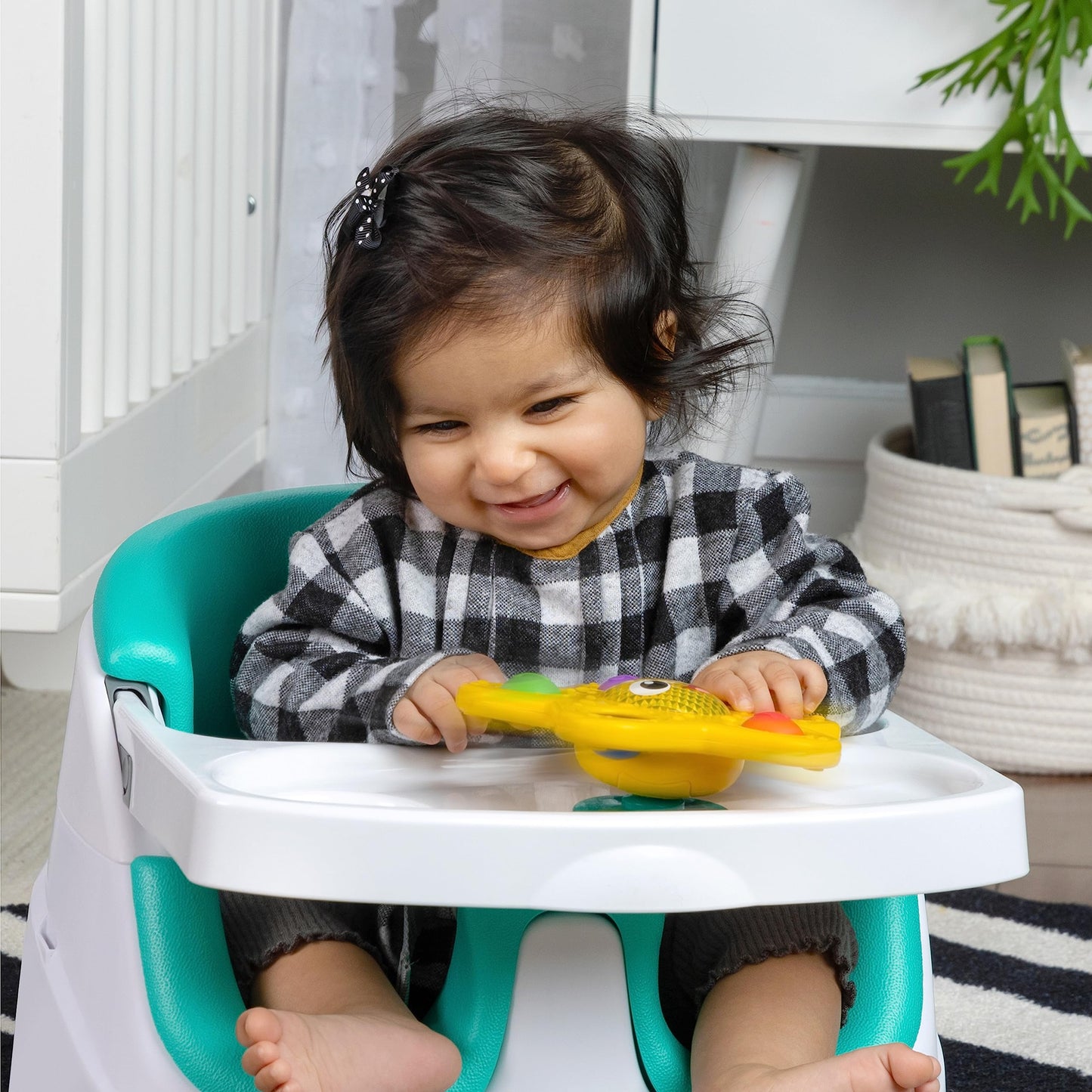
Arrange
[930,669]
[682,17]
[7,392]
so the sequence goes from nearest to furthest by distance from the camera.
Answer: [7,392] < [682,17] < [930,669]

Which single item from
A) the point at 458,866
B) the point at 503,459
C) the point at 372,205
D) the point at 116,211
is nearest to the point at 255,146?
the point at 116,211

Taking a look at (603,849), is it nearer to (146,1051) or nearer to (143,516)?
(146,1051)

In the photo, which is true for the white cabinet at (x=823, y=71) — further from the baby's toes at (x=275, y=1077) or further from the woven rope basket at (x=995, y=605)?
the baby's toes at (x=275, y=1077)

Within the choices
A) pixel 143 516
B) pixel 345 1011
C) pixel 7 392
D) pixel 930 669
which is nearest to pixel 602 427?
pixel 345 1011

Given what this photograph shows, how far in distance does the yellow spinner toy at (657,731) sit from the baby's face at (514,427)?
0.12 meters

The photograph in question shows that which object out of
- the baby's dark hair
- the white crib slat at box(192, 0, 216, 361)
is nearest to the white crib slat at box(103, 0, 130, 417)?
the white crib slat at box(192, 0, 216, 361)

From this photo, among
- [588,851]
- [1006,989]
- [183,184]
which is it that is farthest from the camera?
[183,184]

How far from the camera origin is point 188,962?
1.76ft

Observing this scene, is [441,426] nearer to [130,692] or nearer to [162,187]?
[130,692]

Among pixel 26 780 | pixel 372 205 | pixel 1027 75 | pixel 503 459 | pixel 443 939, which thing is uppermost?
pixel 1027 75

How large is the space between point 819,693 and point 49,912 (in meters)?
0.37

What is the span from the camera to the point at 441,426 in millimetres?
625

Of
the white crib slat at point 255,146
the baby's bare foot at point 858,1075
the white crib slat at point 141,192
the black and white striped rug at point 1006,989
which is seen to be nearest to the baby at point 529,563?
the baby's bare foot at point 858,1075

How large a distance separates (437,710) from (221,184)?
2.39 ft
